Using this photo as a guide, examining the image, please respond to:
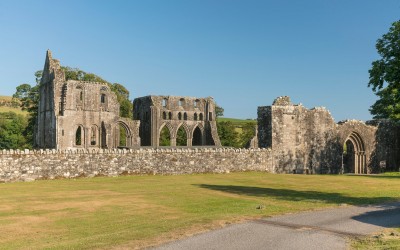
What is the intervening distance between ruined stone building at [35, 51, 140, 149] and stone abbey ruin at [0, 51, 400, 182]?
11 cm

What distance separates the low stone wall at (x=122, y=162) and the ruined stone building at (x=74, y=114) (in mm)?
21303

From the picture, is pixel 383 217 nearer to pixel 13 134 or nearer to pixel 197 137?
pixel 197 137

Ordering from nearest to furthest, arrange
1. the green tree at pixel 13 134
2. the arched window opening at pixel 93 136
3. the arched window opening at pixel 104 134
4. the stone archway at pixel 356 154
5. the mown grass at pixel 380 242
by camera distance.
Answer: the mown grass at pixel 380 242, the stone archway at pixel 356 154, the arched window opening at pixel 104 134, the arched window opening at pixel 93 136, the green tree at pixel 13 134

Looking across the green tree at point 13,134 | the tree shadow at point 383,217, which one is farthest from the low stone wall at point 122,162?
the green tree at point 13,134

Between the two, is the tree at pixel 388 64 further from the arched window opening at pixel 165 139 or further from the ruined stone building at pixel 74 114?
the arched window opening at pixel 165 139

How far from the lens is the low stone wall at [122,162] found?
80.5ft

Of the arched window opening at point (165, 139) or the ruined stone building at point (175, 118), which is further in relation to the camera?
the arched window opening at point (165, 139)

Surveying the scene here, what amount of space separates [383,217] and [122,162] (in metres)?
18.3

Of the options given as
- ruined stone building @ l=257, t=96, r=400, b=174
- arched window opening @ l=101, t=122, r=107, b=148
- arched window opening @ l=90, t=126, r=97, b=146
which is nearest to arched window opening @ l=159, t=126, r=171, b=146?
arched window opening @ l=90, t=126, r=97, b=146

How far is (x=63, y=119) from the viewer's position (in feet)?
159

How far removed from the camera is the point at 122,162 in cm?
2806

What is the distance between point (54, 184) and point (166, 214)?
11.6m

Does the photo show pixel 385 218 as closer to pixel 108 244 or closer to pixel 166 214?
pixel 166 214

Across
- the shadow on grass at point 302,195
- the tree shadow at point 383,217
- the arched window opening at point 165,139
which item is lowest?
the shadow on grass at point 302,195
